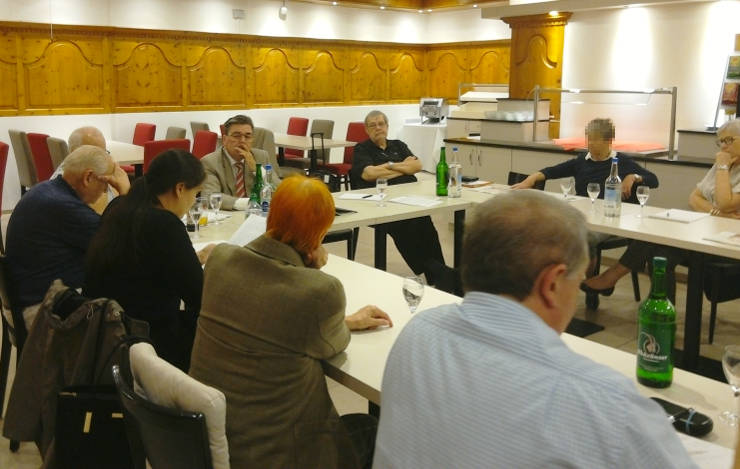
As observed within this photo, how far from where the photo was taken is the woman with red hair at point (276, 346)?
191 cm

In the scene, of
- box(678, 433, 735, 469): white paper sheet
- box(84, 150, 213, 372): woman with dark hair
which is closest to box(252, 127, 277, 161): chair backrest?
box(84, 150, 213, 372): woman with dark hair

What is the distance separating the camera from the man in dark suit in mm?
4578

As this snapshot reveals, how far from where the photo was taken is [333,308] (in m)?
1.94

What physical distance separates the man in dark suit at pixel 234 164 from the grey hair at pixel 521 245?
11.2 feet

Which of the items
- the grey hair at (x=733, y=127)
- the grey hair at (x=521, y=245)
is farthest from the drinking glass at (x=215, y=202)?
the grey hair at (x=521, y=245)

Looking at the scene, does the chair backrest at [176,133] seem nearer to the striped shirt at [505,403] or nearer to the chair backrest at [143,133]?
the chair backrest at [143,133]

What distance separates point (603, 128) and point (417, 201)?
4.21ft

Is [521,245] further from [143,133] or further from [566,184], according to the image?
[143,133]

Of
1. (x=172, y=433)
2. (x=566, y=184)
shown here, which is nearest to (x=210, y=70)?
(x=566, y=184)

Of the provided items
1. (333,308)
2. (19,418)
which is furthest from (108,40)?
(333,308)

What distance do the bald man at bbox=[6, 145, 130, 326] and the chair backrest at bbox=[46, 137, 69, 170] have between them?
13.4 feet

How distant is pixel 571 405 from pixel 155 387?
106 cm

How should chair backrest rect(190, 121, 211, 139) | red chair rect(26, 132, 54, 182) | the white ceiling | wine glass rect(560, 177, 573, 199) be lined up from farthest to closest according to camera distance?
chair backrest rect(190, 121, 211, 139), the white ceiling, red chair rect(26, 132, 54, 182), wine glass rect(560, 177, 573, 199)

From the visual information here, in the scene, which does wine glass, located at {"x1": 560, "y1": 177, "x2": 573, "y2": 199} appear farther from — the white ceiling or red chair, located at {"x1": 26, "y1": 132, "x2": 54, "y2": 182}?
red chair, located at {"x1": 26, "y1": 132, "x2": 54, "y2": 182}
